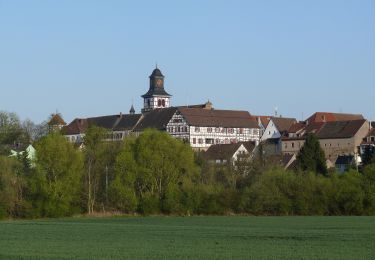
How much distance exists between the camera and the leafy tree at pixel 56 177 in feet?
282

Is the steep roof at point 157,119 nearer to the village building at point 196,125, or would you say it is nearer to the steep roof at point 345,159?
the village building at point 196,125

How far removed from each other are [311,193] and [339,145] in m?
58.8

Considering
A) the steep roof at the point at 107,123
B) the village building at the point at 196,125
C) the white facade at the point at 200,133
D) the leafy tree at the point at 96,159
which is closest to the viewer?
the leafy tree at the point at 96,159

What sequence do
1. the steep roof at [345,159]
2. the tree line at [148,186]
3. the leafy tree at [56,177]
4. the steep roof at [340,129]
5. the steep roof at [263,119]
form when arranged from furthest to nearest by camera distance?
the steep roof at [263,119]
the steep roof at [340,129]
the steep roof at [345,159]
the leafy tree at [56,177]
the tree line at [148,186]

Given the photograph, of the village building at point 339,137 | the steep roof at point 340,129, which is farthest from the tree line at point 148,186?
the steep roof at point 340,129

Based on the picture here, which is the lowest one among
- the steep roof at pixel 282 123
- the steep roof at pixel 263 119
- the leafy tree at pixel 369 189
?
the leafy tree at pixel 369 189

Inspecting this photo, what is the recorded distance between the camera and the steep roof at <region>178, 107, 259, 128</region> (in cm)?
16688

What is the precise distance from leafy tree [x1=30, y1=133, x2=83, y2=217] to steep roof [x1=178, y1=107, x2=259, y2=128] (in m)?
76.9

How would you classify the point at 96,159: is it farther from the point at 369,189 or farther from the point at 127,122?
the point at 127,122

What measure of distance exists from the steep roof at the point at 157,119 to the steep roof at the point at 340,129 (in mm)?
33565

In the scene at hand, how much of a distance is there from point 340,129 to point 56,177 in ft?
224

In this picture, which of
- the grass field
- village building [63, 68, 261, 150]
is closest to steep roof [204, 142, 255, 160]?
village building [63, 68, 261, 150]

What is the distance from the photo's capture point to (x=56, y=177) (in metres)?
88.3

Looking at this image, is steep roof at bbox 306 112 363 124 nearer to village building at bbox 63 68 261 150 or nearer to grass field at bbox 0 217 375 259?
village building at bbox 63 68 261 150
